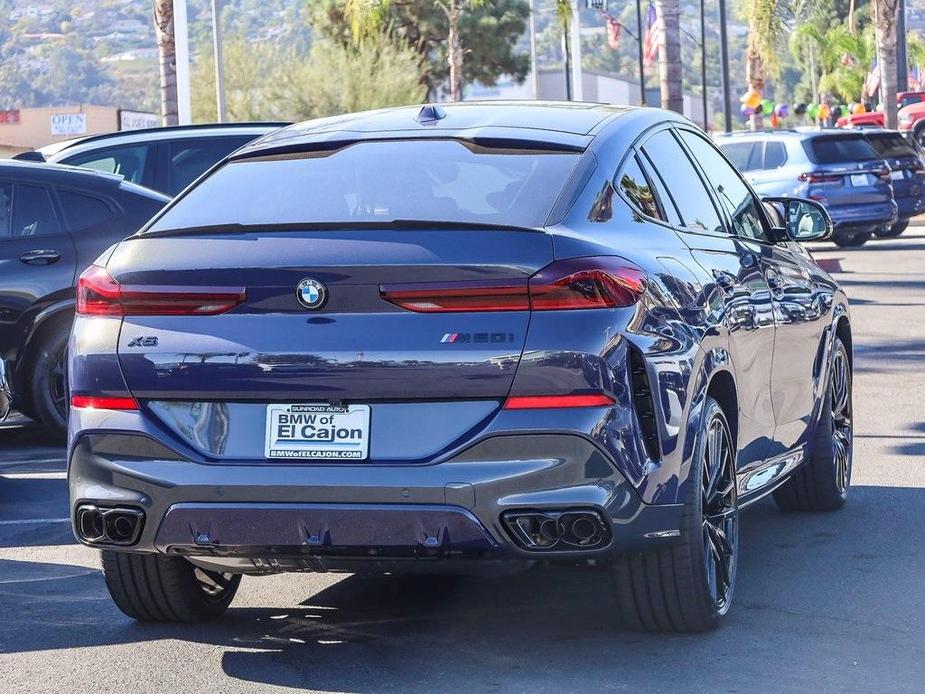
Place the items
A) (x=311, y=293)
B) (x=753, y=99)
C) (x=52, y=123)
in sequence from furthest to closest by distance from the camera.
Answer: (x=52, y=123) → (x=753, y=99) → (x=311, y=293)

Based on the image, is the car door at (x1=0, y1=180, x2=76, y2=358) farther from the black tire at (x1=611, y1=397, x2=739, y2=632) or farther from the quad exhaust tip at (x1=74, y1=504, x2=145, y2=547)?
the black tire at (x1=611, y1=397, x2=739, y2=632)

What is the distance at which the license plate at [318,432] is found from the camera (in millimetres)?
4766

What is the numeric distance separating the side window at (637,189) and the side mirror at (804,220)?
1593 millimetres

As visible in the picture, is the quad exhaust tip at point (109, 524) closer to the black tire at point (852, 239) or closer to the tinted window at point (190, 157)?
the tinted window at point (190, 157)

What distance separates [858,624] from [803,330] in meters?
1.64

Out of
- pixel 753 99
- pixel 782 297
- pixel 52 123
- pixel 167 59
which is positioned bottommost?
pixel 782 297

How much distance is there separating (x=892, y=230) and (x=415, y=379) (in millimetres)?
25521

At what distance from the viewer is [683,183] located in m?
6.18

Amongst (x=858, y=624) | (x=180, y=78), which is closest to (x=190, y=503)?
(x=858, y=624)

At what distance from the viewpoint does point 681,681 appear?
493cm

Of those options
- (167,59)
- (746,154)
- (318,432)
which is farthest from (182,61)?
(318,432)

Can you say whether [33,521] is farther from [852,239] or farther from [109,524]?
[852,239]

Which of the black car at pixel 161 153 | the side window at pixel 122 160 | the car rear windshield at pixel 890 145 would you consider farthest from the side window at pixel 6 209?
the car rear windshield at pixel 890 145

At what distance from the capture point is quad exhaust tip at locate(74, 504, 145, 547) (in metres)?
4.98
